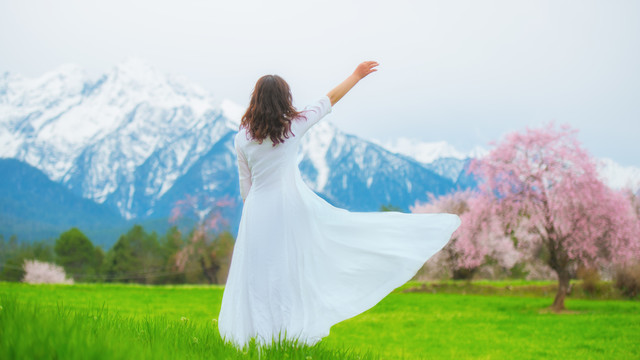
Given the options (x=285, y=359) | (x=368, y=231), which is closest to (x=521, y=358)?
(x=368, y=231)

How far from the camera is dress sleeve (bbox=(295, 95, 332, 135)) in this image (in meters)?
4.50

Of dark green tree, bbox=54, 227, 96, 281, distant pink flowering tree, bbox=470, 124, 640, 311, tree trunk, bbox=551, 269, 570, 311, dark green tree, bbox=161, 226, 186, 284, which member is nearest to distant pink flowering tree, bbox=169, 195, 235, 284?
dark green tree, bbox=161, 226, 186, 284

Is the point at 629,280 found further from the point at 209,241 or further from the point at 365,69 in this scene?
the point at 209,241

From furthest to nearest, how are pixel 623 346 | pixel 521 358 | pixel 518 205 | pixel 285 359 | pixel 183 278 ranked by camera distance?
pixel 183 278 < pixel 518 205 < pixel 623 346 < pixel 521 358 < pixel 285 359

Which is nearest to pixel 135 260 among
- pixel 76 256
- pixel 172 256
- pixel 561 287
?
pixel 76 256

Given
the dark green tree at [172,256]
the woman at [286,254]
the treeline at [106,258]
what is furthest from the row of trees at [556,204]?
the treeline at [106,258]

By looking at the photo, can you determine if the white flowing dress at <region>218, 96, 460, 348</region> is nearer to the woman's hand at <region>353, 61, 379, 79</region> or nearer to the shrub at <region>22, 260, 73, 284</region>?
the woman's hand at <region>353, 61, 379, 79</region>

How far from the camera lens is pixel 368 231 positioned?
504 cm

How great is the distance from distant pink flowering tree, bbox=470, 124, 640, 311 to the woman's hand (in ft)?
50.0

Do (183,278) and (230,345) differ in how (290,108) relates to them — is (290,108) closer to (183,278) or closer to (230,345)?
(230,345)

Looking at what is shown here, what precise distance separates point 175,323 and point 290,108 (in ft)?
9.12

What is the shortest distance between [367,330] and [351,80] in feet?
38.8

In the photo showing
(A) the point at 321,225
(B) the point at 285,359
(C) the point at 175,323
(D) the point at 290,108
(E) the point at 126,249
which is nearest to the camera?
(B) the point at 285,359

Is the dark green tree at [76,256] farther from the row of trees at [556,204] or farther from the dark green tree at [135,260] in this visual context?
the row of trees at [556,204]
